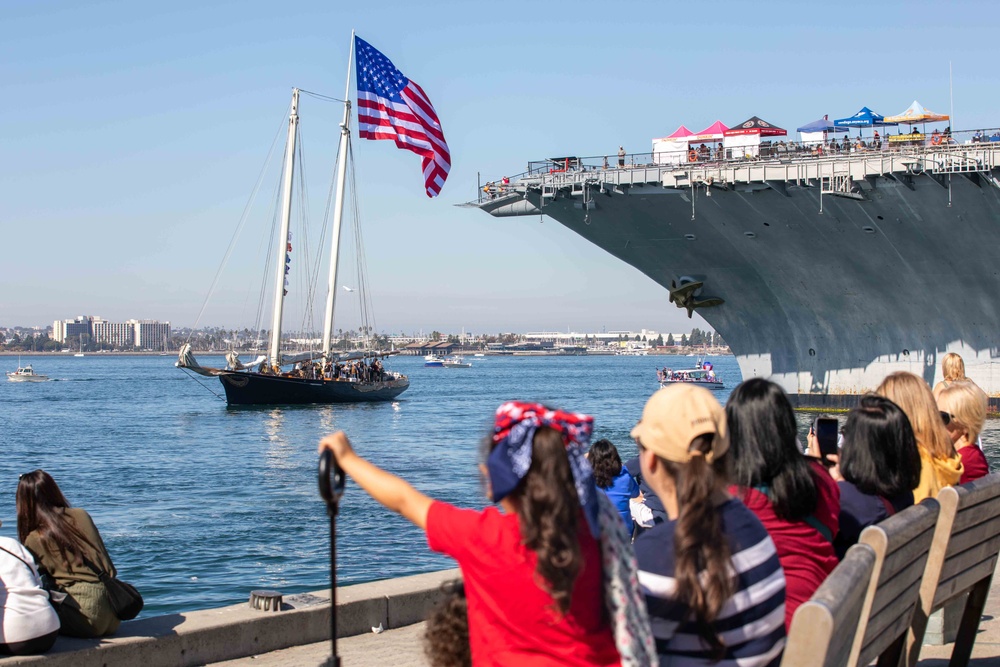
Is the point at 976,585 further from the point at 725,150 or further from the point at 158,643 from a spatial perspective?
the point at 725,150

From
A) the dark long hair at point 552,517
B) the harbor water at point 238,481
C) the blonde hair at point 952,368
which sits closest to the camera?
the dark long hair at point 552,517

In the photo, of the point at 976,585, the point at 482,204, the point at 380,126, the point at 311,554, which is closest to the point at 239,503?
the point at 311,554

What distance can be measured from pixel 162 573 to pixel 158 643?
9395 mm

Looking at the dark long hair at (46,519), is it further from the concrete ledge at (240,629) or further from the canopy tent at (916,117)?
the canopy tent at (916,117)

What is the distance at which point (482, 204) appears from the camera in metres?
35.0

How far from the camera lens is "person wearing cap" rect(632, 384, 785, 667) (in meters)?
2.97

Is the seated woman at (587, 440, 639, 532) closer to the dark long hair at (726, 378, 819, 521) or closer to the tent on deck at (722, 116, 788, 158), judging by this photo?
the dark long hair at (726, 378, 819, 521)

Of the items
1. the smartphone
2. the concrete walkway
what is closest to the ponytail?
the smartphone

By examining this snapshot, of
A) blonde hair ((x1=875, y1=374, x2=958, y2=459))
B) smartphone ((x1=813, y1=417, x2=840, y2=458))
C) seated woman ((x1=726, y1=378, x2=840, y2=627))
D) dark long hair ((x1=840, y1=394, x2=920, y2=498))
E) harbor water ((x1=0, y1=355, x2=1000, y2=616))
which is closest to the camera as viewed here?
seated woman ((x1=726, y1=378, x2=840, y2=627))

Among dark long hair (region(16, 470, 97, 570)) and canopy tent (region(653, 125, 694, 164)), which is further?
canopy tent (region(653, 125, 694, 164))

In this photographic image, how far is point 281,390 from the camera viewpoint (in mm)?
53062

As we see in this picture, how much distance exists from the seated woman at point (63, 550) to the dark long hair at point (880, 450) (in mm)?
3661

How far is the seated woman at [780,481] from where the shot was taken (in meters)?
3.80

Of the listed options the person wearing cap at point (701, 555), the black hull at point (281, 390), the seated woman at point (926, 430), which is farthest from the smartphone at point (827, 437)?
the black hull at point (281, 390)
